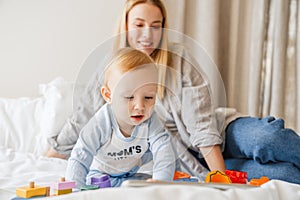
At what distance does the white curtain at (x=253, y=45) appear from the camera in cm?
212

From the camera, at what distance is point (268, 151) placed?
4.19 ft

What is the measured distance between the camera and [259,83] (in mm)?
2205

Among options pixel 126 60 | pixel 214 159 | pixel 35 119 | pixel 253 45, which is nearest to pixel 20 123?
pixel 35 119

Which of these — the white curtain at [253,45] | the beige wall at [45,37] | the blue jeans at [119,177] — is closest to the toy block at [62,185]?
the blue jeans at [119,177]

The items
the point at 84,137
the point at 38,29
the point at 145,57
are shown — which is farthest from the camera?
the point at 38,29

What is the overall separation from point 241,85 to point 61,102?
969 mm

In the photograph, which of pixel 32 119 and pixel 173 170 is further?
pixel 32 119

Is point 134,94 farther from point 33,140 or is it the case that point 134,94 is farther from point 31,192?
point 33,140

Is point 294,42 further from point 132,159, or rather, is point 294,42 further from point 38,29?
point 132,159

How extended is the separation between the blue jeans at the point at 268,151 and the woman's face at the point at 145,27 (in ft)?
1.53

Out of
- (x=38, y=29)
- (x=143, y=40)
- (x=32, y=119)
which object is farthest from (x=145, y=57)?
(x=38, y=29)

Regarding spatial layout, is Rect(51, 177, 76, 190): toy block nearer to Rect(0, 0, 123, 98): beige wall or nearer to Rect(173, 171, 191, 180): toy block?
Rect(173, 171, 191, 180): toy block

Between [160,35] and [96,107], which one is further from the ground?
[160,35]

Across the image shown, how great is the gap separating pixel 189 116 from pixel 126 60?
21cm
